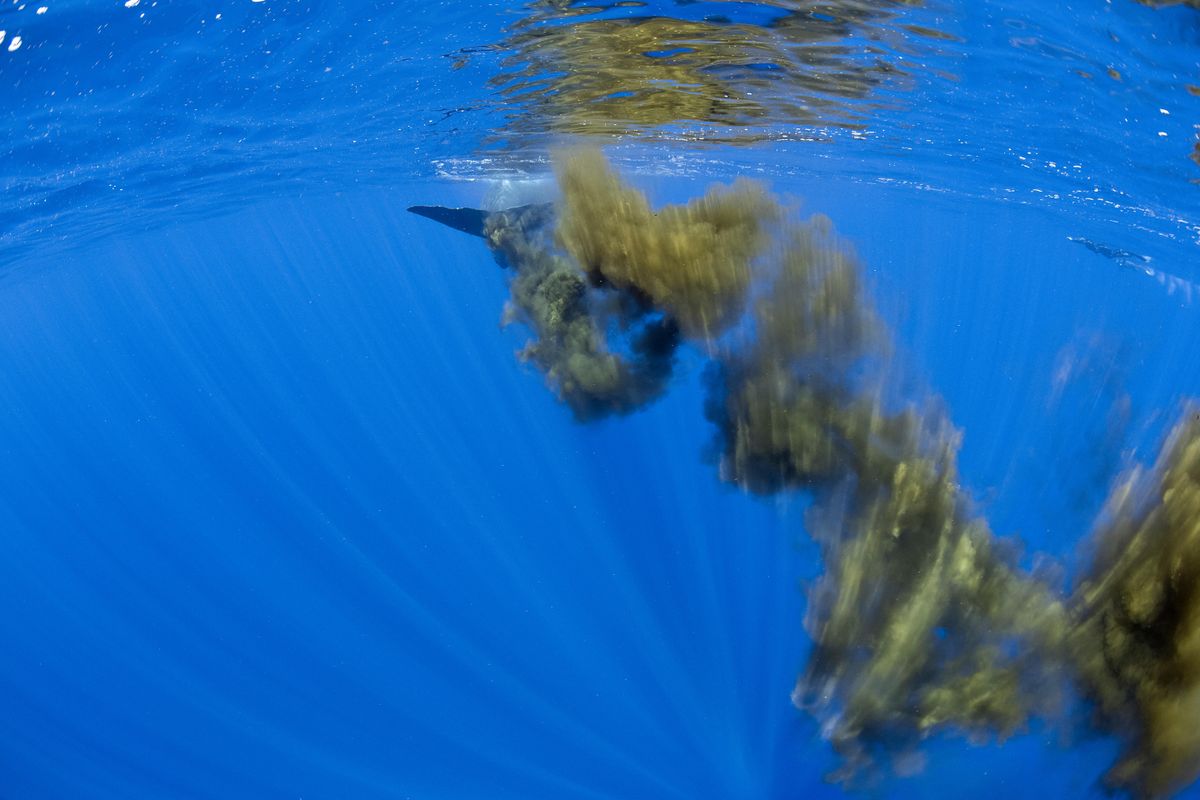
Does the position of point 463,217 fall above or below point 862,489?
above

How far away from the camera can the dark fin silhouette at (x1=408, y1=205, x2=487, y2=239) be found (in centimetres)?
1263

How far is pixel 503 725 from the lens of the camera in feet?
37.0

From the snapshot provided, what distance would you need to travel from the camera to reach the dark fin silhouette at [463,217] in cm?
1263

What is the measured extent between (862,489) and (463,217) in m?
8.58

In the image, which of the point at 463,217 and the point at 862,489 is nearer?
the point at 862,489

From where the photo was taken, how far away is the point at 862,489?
331 inches

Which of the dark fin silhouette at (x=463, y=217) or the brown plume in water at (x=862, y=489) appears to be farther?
the dark fin silhouette at (x=463, y=217)

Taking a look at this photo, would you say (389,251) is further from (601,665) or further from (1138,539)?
(1138,539)

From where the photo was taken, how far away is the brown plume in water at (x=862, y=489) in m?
7.06

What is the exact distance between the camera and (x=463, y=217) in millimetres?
13680

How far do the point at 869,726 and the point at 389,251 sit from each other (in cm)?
2736

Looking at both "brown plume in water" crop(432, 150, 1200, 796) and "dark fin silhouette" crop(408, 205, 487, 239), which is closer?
"brown plume in water" crop(432, 150, 1200, 796)

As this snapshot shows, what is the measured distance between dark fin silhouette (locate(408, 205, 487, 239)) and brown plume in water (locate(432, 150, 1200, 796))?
2.40m

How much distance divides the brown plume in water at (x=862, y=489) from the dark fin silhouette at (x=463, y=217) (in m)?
2.40
